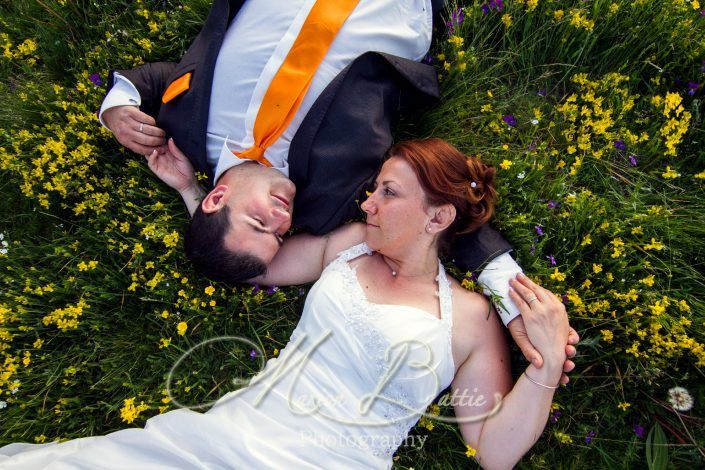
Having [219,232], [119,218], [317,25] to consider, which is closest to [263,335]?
[219,232]

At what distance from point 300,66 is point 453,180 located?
1.22 m

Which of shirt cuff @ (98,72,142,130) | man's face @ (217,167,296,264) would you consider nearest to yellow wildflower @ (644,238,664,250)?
man's face @ (217,167,296,264)

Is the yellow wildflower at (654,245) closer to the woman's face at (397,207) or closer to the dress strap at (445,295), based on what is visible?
the dress strap at (445,295)

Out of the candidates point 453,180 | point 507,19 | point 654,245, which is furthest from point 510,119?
point 654,245

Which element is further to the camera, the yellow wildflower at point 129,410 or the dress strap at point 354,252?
the dress strap at point 354,252

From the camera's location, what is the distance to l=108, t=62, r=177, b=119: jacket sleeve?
3180 millimetres

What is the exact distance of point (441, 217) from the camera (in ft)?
9.26

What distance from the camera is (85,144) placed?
342 centimetres

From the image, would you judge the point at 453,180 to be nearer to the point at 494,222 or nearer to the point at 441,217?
the point at 441,217

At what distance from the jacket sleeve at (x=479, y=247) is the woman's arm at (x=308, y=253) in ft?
2.21

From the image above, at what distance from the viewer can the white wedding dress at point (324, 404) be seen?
8.45 ft

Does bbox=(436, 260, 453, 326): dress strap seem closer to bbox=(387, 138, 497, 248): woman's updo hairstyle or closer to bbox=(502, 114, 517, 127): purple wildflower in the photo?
bbox=(387, 138, 497, 248): woman's updo hairstyle

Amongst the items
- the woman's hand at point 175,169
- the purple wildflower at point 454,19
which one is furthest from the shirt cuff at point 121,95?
the purple wildflower at point 454,19

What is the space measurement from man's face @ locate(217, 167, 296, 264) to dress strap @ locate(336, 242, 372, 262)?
1.36ft
